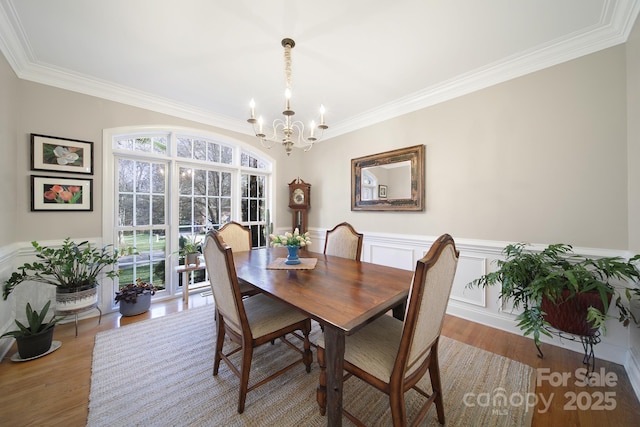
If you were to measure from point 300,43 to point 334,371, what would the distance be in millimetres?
2394

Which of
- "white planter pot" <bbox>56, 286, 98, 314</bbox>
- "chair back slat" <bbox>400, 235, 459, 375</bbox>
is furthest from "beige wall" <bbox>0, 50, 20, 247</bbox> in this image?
"chair back slat" <bbox>400, 235, 459, 375</bbox>

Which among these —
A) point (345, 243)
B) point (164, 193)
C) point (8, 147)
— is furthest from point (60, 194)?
point (345, 243)

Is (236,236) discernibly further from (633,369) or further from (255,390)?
(633,369)

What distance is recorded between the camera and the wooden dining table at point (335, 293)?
1.09m

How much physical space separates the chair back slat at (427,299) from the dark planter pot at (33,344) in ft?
9.30

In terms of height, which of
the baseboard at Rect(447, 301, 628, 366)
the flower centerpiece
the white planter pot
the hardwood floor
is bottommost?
the hardwood floor

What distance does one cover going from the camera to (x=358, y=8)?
1.64m

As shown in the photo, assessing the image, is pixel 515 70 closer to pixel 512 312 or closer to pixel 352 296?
pixel 512 312

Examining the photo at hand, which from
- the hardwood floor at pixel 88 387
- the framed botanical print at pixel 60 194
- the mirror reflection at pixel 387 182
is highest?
the mirror reflection at pixel 387 182

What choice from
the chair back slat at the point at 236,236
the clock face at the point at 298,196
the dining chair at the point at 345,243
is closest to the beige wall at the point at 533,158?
the dining chair at the point at 345,243

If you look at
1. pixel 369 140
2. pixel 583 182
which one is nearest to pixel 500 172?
pixel 583 182

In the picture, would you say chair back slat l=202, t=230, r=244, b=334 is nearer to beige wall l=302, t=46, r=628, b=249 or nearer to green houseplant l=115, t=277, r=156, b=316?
green houseplant l=115, t=277, r=156, b=316

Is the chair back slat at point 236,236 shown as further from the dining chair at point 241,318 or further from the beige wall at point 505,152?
the beige wall at point 505,152

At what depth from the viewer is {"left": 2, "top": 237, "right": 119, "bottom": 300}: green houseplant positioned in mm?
2086
